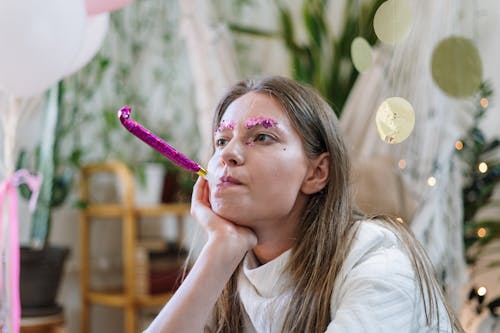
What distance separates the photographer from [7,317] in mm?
1529

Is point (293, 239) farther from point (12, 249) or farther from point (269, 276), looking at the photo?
point (12, 249)

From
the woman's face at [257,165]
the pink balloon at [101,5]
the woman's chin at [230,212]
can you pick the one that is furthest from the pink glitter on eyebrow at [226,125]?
the pink balloon at [101,5]

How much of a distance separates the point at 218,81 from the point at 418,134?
74 centimetres

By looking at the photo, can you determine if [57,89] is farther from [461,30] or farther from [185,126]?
[461,30]

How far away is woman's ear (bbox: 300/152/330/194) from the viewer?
42.7 inches

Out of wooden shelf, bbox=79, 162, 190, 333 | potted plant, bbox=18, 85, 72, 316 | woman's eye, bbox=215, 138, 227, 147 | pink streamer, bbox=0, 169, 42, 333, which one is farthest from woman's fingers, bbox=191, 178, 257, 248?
wooden shelf, bbox=79, 162, 190, 333

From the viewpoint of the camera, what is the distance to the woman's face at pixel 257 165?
1.02 metres

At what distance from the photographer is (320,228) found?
3.45 feet

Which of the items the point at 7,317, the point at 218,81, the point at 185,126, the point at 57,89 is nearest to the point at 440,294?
the point at 7,317

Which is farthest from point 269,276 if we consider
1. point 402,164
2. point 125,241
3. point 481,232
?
point 125,241

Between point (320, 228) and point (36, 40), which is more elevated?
point (36, 40)

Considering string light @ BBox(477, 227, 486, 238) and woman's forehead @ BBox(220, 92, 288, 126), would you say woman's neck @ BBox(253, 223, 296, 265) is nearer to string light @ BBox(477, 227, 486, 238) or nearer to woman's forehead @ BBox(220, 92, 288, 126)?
woman's forehead @ BBox(220, 92, 288, 126)

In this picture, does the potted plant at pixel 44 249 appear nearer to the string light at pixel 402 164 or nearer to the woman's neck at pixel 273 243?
the string light at pixel 402 164

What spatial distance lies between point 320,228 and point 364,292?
158 millimetres
